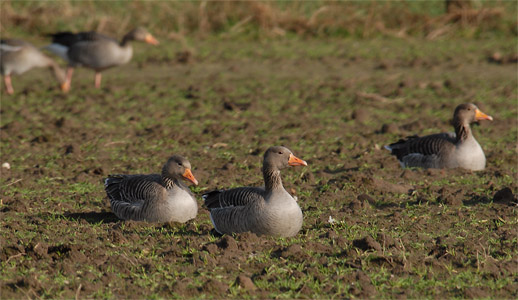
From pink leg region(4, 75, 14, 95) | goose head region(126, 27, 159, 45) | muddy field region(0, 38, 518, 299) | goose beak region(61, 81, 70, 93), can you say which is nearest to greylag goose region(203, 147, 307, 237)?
muddy field region(0, 38, 518, 299)

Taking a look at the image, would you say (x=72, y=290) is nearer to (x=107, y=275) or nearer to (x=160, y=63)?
(x=107, y=275)

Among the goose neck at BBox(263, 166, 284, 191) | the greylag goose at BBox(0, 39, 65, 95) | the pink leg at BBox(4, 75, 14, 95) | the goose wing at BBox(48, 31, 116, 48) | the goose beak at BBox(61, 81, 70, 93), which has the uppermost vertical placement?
the goose neck at BBox(263, 166, 284, 191)

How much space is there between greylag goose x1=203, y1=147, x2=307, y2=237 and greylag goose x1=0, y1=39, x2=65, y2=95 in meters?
9.62

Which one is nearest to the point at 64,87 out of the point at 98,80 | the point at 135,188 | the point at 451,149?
the point at 98,80

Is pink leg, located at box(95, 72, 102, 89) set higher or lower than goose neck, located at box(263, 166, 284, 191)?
lower

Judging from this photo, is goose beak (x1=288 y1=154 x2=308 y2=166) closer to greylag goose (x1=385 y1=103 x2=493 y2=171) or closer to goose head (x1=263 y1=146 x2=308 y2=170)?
goose head (x1=263 y1=146 x2=308 y2=170)

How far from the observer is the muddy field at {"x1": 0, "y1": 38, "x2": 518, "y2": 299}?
21.9 feet

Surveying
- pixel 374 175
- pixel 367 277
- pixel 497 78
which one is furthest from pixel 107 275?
pixel 497 78

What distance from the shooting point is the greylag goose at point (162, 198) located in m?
8.23

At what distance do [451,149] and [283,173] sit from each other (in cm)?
234

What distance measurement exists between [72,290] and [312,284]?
6.49 feet

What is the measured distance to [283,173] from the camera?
10602 mm

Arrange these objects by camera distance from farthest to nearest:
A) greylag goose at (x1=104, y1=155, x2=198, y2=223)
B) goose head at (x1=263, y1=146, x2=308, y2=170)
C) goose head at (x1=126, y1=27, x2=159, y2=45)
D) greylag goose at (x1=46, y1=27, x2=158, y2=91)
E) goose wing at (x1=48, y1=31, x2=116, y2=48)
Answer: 1. goose head at (x1=126, y1=27, x2=159, y2=45)
2. goose wing at (x1=48, y1=31, x2=116, y2=48)
3. greylag goose at (x1=46, y1=27, x2=158, y2=91)
4. greylag goose at (x1=104, y1=155, x2=198, y2=223)
5. goose head at (x1=263, y1=146, x2=308, y2=170)

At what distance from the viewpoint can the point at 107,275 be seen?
6.63 metres
